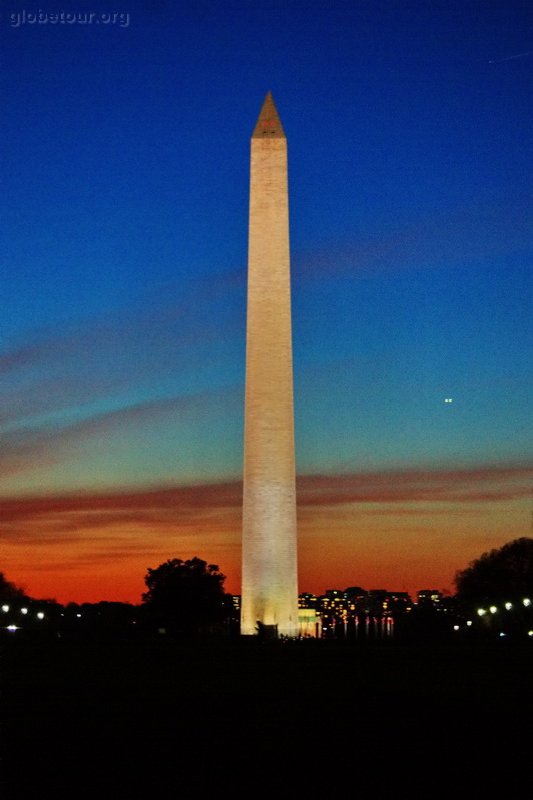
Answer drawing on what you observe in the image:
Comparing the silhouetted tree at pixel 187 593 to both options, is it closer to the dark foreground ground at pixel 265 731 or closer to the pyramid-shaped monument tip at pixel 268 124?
the pyramid-shaped monument tip at pixel 268 124

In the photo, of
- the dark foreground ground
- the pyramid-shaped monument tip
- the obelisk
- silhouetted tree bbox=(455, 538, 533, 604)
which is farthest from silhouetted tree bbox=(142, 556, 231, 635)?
the dark foreground ground

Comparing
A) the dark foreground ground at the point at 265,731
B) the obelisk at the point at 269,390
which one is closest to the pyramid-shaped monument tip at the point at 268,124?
the obelisk at the point at 269,390

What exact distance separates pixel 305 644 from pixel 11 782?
34010 millimetres

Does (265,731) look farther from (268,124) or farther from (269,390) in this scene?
(268,124)

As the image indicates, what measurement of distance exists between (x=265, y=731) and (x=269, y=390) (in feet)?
121

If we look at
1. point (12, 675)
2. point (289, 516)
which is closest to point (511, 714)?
point (12, 675)

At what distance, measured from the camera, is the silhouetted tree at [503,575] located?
95375mm

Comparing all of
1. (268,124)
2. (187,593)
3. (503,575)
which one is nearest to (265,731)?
(268,124)

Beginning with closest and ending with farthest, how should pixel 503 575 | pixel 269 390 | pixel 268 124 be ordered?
pixel 269 390 → pixel 268 124 → pixel 503 575

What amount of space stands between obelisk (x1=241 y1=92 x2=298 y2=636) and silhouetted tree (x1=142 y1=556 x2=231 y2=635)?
3717 cm

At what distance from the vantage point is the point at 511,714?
17875 mm

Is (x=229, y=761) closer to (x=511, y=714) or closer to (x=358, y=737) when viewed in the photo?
(x=358, y=737)

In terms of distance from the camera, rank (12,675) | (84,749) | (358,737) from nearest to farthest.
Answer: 1. (84,749)
2. (358,737)
3. (12,675)

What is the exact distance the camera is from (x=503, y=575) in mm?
99000
